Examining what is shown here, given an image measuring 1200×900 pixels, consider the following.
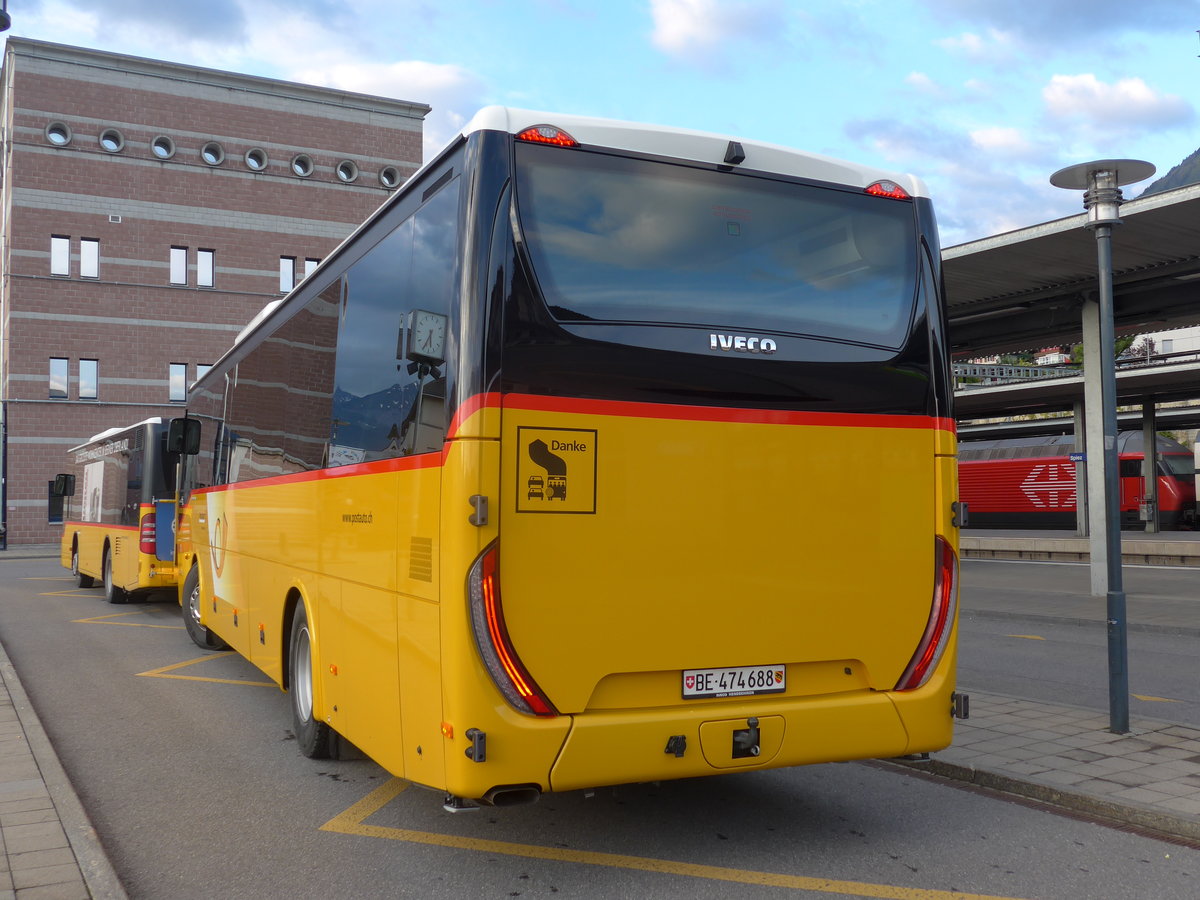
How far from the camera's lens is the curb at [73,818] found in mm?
4363

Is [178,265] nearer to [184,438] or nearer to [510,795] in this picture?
[184,438]

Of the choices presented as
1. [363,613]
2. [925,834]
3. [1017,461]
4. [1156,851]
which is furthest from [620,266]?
[1017,461]

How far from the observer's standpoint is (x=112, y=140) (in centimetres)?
4062

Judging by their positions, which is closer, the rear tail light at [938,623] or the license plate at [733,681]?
the license plate at [733,681]

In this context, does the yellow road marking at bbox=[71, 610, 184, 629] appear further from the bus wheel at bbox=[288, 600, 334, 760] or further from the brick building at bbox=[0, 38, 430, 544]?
the brick building at bbox=[0, 38, 430, 544]

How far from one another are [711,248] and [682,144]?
481mm

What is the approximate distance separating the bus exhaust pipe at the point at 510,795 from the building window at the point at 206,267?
1636 inches

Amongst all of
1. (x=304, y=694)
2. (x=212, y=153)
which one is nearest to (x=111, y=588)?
(x=304, y=694)

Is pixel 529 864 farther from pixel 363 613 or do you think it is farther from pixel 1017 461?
pixel 1017 461

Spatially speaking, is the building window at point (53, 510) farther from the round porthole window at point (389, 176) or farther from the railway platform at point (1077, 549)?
the railway platform at point (1077, 549)

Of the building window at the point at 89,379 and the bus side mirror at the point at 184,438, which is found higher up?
the building window at the point at 89,379

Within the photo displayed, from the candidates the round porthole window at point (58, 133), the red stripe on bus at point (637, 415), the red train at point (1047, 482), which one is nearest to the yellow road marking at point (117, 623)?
the red stripe on bus at point (637, 415)

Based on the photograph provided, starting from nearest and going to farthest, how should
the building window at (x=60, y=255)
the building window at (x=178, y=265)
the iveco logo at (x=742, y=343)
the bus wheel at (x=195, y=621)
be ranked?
the iveco logo at (x=742, y=343) < the bus wheel at (x=195, y=621) < the building window at (x=60, y=255) < the building window at (x=178, y=265)

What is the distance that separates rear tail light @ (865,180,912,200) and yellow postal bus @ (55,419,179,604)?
35.9 ft
